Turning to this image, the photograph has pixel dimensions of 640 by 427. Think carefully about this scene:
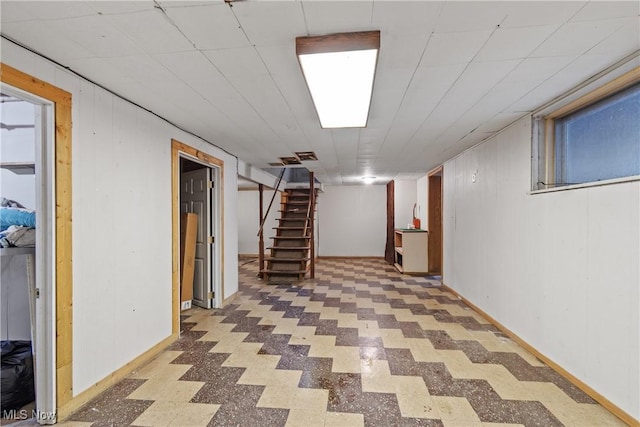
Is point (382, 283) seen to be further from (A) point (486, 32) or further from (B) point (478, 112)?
(A) point (486, 32)

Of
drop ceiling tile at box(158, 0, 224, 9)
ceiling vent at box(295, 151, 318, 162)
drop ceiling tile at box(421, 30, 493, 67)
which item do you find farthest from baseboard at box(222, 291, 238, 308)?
drop ceiling tile at box(421, 30, 493, 67)

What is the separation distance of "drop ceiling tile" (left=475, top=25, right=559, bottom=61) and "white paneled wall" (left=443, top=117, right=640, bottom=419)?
42.2 inches

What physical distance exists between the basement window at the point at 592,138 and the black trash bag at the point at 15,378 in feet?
13.8

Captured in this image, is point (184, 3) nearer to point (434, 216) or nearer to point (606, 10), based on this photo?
point (606, 10)

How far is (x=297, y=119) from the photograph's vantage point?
2.94 meters

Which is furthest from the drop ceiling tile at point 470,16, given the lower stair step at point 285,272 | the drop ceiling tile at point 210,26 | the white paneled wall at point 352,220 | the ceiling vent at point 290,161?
the white paneled wall at point 352,220

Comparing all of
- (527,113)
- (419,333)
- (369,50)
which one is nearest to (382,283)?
(419,333)

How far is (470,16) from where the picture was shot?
1424 mm

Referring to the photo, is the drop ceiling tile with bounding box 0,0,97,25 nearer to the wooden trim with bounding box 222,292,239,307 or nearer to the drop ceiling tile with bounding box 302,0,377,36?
the drop ceiling tile with bounding box 302,0,377,36

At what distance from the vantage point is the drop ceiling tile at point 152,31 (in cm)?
Answer: 142

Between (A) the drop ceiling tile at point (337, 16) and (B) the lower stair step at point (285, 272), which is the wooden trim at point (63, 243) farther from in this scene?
(B) the lower stair step at point (285, 272)

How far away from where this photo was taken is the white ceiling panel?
1.38 m

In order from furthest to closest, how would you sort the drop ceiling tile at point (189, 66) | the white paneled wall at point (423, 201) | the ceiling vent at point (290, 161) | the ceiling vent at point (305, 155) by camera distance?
the white paneled wall at point (423, 201), the ceiling vent at point (290, 161), the ceiling vent at point (305, 155), the drop ceiling tile at point (189, 66)

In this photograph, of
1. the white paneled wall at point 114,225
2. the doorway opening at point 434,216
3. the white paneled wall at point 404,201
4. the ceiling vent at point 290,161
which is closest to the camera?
the white paneled wall at point 114,225
